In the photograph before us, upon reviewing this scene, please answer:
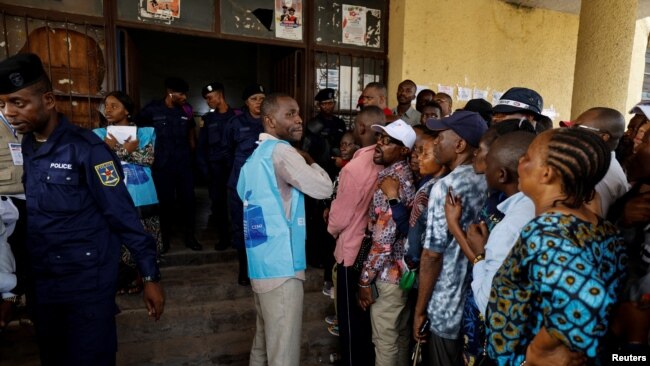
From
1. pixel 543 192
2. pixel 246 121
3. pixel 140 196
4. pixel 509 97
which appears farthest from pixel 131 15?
pixel 543 192

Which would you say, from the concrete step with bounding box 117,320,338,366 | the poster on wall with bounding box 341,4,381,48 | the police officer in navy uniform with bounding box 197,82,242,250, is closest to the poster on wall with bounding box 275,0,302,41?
the poster on wall with bounding box 341,4,381,48

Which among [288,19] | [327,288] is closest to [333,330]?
[327,288]

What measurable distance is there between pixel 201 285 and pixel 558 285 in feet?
10.8

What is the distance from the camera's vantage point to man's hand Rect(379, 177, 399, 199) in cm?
234

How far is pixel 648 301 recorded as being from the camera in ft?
4.09

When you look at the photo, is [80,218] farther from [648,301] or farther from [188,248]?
[188,248]

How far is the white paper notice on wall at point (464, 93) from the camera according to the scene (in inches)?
226

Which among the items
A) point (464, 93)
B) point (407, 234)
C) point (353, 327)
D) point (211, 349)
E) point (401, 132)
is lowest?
point (211, 349)

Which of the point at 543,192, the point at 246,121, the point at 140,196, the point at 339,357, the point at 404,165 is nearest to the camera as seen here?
the point at 543,192

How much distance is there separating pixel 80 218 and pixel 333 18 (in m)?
4.23

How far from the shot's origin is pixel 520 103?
265 centimetres

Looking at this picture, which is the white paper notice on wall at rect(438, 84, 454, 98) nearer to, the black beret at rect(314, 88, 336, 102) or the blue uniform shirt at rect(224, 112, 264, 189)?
the black beret at rect(314, 88, 336, 102)

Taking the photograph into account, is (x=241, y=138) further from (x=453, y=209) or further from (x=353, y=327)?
(x=453, y=209)

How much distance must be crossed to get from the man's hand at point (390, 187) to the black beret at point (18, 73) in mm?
1801
